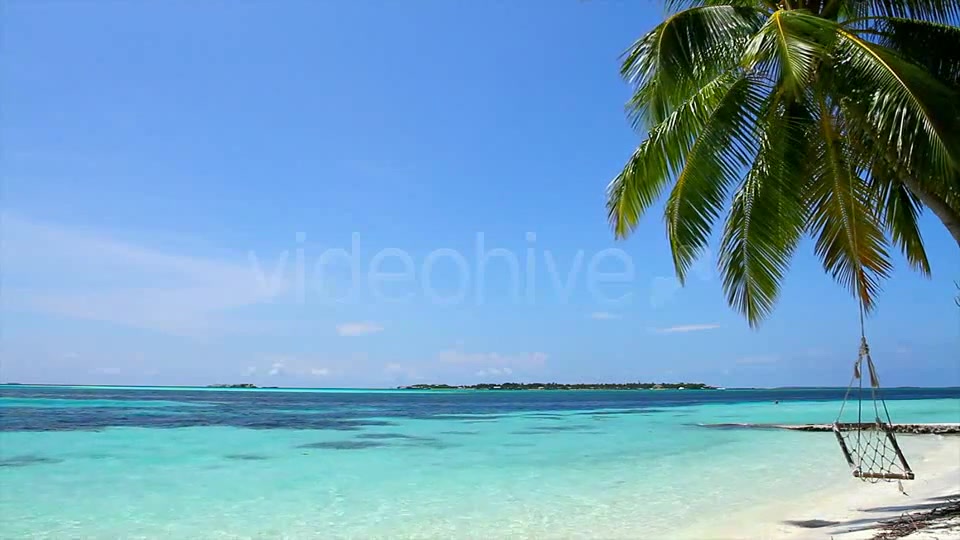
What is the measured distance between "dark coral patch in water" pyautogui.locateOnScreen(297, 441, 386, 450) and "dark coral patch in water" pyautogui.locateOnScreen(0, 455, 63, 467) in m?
5.33

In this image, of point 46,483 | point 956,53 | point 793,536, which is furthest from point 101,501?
point 956,53

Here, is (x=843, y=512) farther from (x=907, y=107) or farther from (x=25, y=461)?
(x=25, y=461)

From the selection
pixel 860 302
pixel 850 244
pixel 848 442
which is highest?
pixel 850 244

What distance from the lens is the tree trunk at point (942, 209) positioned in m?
5.66

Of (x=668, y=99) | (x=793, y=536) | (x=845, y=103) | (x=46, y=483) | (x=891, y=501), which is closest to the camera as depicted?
(x=845, y=103)

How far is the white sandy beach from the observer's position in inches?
245

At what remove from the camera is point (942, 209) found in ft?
18.7

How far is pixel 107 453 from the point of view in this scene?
15.0 metres

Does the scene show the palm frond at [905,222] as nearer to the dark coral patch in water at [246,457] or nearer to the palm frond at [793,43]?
the palm frond at [793,43]

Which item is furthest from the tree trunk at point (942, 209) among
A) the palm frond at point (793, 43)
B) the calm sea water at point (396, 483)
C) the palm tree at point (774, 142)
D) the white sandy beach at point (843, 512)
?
the calm sea water at point (396, 483)

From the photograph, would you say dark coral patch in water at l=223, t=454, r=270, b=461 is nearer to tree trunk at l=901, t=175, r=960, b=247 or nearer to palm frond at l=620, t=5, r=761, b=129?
palm frond at l=620, t=5, r=761, b=129

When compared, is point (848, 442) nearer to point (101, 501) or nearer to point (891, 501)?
point (891, 501)

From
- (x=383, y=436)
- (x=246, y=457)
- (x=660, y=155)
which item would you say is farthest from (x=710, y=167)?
(x=383, y=436)

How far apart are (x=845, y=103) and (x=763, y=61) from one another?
0.75 m
